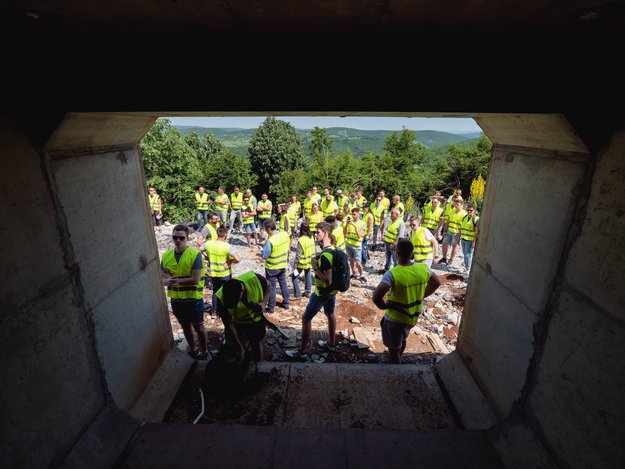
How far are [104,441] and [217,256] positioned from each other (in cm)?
351

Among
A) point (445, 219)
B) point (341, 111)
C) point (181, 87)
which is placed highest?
point (181, 87)

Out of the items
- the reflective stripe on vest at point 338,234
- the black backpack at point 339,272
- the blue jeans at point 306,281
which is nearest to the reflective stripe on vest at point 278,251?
the blue jeans at point 306,281

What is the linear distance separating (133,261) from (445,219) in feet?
31.4

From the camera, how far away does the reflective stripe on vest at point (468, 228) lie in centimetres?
866

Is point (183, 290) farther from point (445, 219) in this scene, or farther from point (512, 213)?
point (445, 219)

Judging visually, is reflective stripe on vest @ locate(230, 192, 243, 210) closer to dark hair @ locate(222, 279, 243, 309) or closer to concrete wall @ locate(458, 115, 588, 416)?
dark hair @ locate(222, 279, 243, 309)

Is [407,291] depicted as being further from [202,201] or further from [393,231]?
[202,201]

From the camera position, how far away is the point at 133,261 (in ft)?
11.3

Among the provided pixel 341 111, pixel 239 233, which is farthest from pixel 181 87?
pixel 239 233

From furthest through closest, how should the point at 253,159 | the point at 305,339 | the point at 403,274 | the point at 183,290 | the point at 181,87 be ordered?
the point at 253,159 → the point at 305,339 → the point at 183,290 → the point at 403,274 → the point at 181,87

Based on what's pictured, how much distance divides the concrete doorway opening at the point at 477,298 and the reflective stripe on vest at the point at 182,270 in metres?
0.65

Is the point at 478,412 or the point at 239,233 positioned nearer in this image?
the point at 478,412

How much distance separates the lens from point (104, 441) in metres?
2.58

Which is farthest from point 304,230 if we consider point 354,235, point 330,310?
point 354,235
